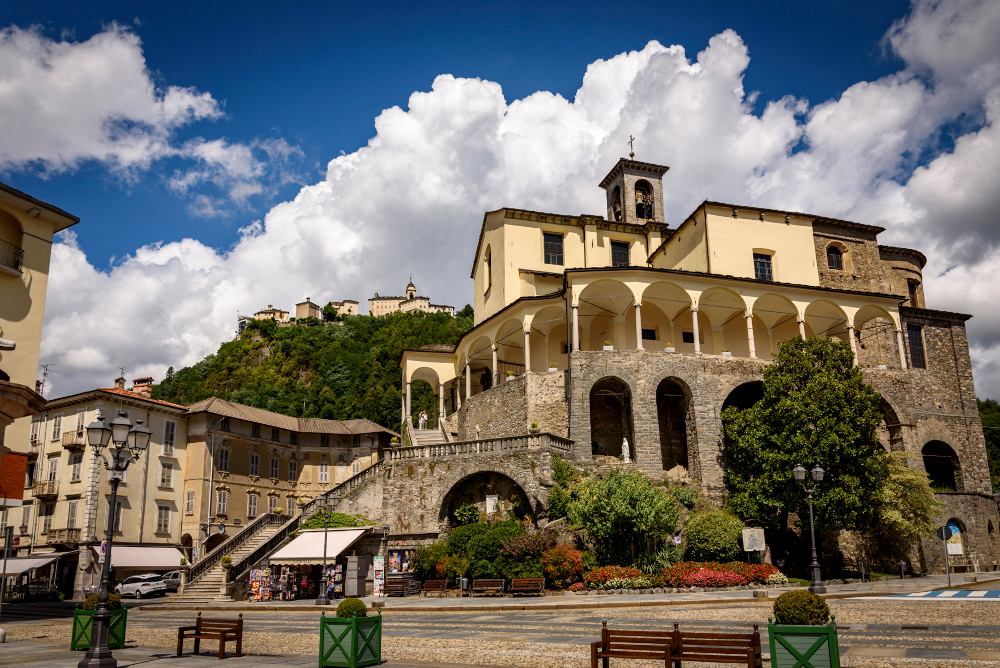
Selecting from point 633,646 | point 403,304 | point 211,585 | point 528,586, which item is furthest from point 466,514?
point 403,304

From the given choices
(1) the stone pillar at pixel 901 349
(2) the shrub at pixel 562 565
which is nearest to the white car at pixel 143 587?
(2) the shrub at pixel 562 565

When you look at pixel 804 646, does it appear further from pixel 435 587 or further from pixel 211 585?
pixel 211 585

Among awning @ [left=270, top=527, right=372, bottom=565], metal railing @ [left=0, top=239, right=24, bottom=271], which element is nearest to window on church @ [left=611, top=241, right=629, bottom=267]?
awning @ [left=270, top=527, right=372, bottom=565]

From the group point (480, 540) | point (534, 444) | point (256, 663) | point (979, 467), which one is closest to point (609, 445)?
point (534, 444)

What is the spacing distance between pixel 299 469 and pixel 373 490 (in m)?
20.6

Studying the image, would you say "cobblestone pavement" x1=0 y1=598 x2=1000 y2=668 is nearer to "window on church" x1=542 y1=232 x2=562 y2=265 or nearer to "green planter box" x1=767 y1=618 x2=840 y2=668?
"green planter box" x1=767 y1=618 x2=840 y2=668

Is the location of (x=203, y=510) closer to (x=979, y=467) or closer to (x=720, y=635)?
(x=720, y=635)

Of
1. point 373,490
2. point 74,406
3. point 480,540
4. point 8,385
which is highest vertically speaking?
point 74,406

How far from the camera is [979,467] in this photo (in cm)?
3794

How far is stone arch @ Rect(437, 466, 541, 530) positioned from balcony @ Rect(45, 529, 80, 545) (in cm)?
2044

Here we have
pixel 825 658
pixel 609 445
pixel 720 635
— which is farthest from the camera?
pixel 609 445

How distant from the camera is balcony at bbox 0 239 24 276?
21609 millimetres

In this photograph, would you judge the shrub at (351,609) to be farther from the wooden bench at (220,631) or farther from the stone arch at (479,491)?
the stone arch at (479,491)

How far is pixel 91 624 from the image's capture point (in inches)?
596
